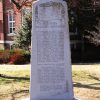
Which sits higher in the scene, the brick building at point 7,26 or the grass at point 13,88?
the brick building at point 7,26

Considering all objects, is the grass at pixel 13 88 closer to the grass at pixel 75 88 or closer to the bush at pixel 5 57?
the grass at pixel 75 88

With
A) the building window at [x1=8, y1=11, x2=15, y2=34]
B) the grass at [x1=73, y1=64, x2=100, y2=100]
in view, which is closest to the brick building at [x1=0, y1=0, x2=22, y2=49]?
the building window at [x1=8, y1=11, x2=15, y2=34]

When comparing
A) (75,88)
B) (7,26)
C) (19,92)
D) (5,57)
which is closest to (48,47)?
(19,92)

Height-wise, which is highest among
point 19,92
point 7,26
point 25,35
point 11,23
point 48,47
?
point 11,23

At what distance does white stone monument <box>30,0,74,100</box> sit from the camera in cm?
961

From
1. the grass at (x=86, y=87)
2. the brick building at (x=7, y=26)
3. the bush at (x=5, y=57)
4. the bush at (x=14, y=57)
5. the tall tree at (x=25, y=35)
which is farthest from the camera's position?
the brick building at (x=7, y=26)

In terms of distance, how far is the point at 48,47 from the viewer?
31.7ft

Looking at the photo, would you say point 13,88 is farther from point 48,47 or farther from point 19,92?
point 48,47

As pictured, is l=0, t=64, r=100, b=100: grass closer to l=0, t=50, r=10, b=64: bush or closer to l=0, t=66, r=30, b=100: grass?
l=0, t=66, r=30, b=100: grass

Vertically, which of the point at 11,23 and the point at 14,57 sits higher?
the point at 11,23

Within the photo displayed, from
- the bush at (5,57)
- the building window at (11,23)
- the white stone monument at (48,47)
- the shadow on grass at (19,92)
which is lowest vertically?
the shadow on grass at (19,92)

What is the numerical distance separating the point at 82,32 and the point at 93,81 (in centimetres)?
1746

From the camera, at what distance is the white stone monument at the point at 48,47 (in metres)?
9.61

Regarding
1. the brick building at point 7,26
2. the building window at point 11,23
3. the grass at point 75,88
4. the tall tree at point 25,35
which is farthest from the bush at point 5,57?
→ the grass at point 75,88
